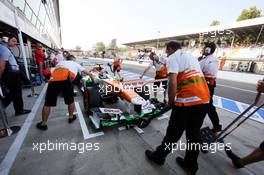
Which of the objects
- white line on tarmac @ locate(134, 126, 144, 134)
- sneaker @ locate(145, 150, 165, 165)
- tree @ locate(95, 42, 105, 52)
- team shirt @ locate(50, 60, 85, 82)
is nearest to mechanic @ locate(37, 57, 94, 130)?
team shirt @ locate(50, 60, 85, 82)

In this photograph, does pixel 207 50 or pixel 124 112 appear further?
pixel 124 112

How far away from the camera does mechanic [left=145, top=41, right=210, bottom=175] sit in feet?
5.10

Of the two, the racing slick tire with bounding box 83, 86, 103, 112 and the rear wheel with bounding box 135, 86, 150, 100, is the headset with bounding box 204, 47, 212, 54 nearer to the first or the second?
the rear wheel with bounding box 135, 86, 150, 100

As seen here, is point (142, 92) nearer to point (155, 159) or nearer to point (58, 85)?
point (155, 159)

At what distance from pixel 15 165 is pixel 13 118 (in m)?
1.77

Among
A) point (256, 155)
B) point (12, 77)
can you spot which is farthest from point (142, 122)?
point (12, 77)

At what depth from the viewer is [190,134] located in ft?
5.57

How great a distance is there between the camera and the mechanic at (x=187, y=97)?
1.56 m

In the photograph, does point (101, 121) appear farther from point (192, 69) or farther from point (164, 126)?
point (192, 69)

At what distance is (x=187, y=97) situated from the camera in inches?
63.1

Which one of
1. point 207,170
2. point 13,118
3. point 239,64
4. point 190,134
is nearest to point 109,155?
point 190,134

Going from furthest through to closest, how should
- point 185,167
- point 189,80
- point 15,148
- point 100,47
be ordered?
point 100,47 < point 15,148 < point 185,167 < point 189,80

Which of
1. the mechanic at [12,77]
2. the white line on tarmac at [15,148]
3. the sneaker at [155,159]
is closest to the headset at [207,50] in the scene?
the sneaker at [155,159]

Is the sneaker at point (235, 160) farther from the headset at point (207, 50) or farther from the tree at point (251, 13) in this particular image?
the tree at point (251, 13)
